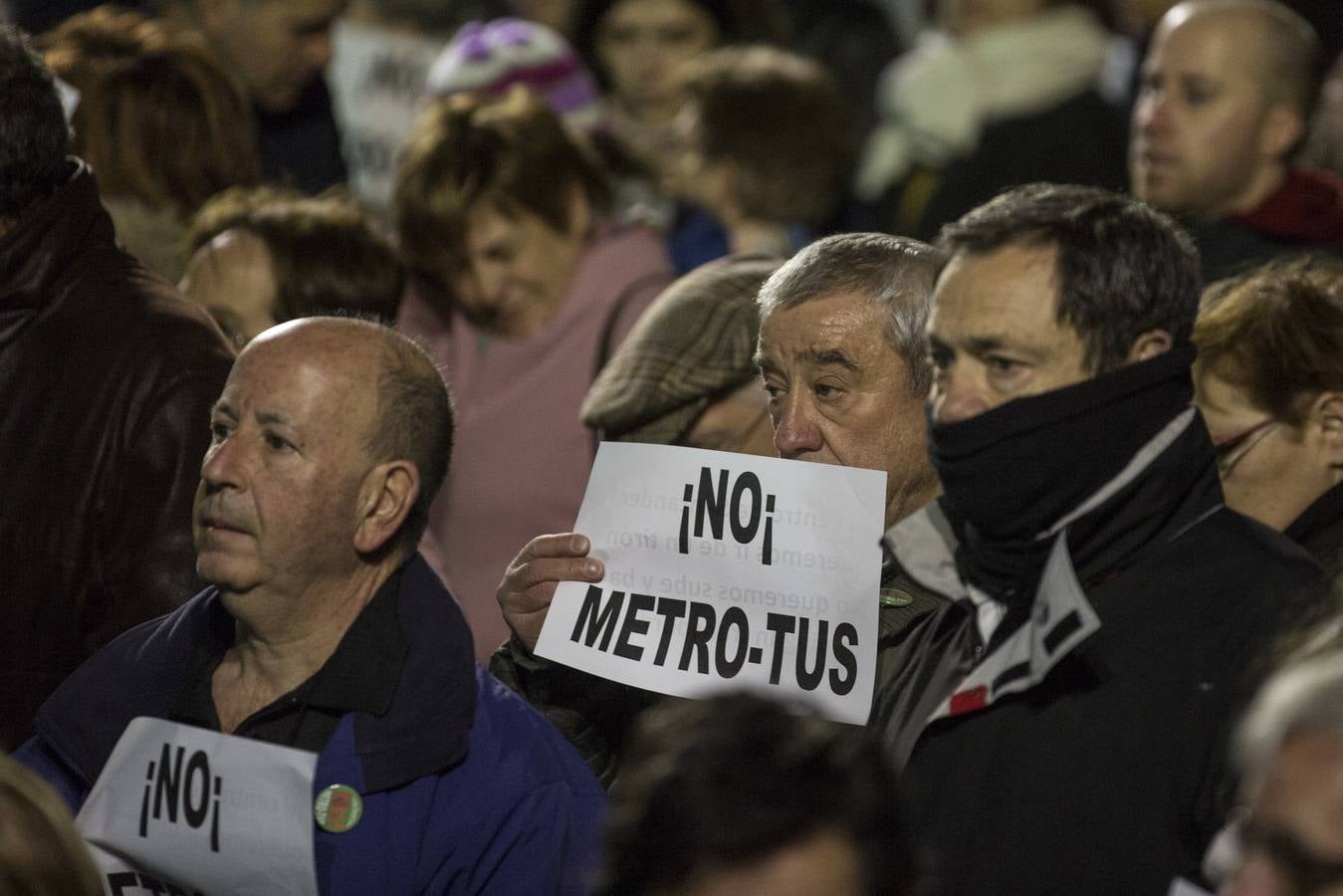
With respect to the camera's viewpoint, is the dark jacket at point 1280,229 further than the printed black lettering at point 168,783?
Yes

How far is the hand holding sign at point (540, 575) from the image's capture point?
11.9 feet

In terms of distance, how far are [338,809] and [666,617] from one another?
65cm

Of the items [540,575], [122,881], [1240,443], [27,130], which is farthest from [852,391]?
[27,130]

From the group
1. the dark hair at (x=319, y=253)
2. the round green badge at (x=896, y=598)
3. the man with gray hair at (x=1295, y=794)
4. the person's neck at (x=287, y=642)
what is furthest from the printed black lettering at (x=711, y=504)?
the dark hair at (x=319, y=253)

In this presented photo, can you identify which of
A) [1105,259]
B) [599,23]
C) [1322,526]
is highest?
[1105,259]

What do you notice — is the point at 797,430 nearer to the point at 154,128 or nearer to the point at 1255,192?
the point at 154,128

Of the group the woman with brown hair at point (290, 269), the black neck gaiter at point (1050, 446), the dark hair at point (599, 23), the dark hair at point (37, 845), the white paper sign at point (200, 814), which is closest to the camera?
the dark hair at point (37, 845)

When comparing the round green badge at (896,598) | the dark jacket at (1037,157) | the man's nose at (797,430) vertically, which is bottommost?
the dark jacket at (1037,157)

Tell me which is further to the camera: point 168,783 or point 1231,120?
point 1231,120

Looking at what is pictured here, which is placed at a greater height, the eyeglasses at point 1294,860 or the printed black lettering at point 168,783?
the eyeglasses at point 1294,860

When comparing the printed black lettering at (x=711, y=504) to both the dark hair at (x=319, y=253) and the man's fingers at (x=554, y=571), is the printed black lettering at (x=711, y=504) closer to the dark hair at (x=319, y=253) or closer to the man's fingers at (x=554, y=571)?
the man's fingers at (x=554, y=571)

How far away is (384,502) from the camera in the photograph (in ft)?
11.8

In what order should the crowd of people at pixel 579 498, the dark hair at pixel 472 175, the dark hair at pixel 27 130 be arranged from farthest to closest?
the dark hair at pixel 472 175, the dark hair at pixel 27 130, the crowd of people at pixel 579 498

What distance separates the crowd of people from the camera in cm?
282
